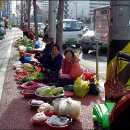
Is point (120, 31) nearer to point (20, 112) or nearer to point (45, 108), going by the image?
point (45, 108)

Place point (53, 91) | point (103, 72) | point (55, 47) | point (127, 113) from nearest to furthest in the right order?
1. point (127, 113)
2. point (53, 91)
3. point (55, 47)
4. point (103, 72)

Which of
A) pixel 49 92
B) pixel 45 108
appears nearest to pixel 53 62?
pixel 49 92

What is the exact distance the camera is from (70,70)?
8.33 meters

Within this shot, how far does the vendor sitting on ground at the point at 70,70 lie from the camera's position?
8133mm

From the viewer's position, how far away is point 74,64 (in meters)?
8.20

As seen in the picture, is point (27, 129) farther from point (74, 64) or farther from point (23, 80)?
point (23, 80)

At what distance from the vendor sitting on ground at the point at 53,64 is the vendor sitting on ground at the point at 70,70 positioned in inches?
21.2

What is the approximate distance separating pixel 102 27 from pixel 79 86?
1465mm

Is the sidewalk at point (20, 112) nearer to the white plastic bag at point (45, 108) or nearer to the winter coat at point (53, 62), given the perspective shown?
the white plastic bag at point (45, 108)

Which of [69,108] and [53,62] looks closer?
[69,108]

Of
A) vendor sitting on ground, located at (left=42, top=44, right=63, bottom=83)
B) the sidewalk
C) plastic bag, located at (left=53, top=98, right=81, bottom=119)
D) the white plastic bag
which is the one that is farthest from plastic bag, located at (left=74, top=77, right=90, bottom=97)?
plastic bag, located at (left=53, top=98, right=81, bottom=119)

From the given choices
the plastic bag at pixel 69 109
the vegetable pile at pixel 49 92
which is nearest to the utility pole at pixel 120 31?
the plastic bag at pixel 69 109

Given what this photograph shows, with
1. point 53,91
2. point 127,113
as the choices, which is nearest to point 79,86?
point 53,91

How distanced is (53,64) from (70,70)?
856 millimetres
